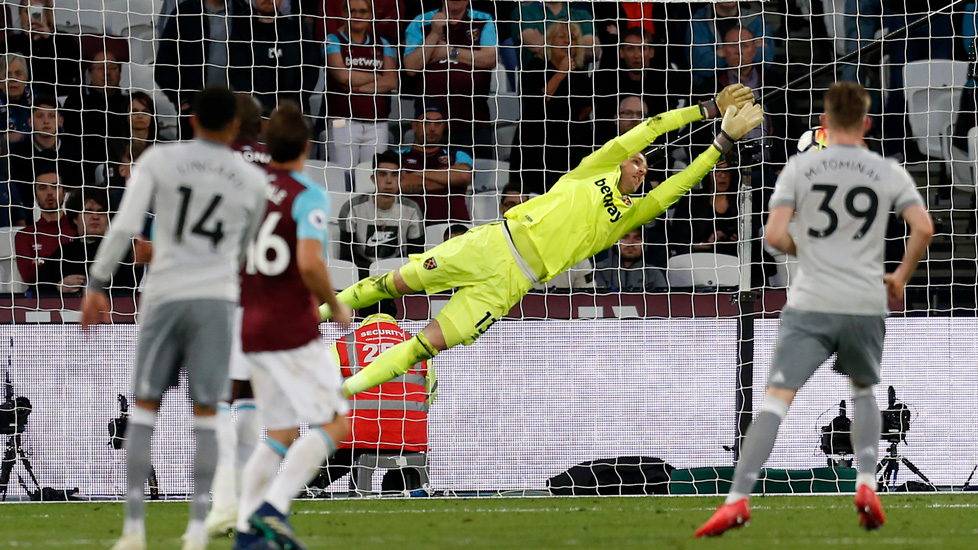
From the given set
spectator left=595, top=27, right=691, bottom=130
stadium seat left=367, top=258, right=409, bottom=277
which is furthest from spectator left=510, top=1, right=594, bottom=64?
stadium seat left=367, top=258, right=409, bottom=277

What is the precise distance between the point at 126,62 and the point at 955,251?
23.3 ft

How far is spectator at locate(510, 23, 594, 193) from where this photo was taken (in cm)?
1088

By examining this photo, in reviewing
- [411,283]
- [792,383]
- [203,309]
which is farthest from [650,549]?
[411,283]

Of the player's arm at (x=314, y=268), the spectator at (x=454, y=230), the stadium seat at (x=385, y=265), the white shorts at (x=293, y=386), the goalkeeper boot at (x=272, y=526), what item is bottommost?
the goalkeeper boot at (x=272, y=526)

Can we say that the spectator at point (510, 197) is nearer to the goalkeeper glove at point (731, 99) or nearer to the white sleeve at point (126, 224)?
the goalkeeper glove at point (731, 99)

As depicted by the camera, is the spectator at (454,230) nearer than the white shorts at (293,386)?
No

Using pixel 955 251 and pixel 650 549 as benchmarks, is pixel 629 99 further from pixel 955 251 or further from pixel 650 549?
pixel 650 549

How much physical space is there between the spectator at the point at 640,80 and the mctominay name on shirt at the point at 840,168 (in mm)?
5678

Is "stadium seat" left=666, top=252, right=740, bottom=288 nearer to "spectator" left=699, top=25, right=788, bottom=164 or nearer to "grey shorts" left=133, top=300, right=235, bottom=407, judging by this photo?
"spectator" left=699, top=25, right=788, bottom=164

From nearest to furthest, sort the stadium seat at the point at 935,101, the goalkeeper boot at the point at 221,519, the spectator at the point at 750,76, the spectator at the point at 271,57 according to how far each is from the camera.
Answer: the goalkeeper boot at the point at 221,519 → the spectator at the point at 271,57 → the spectator at the point at 750,76 → the stadium seat at the point at 935,101

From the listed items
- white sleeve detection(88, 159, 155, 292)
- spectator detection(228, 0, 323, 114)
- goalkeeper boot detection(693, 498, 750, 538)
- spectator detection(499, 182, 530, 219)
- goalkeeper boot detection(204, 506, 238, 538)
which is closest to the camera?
white sleeve detection(88, 159, 155, 292)

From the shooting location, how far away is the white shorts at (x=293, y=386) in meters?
4.61

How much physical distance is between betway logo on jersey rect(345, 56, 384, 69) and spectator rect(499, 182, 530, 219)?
1.52 meters

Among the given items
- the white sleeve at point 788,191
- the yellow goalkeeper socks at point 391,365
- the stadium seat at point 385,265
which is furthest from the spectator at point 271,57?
the white sleeve at point 788,191
